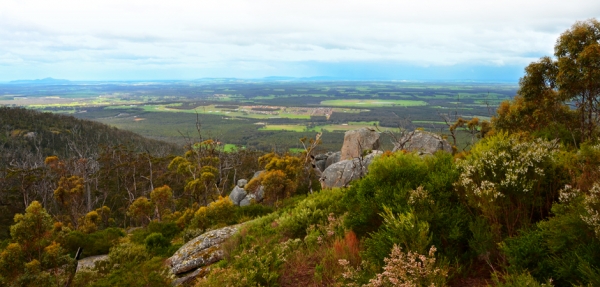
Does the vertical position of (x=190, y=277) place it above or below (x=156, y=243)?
above

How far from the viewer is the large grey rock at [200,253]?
10.5 meters

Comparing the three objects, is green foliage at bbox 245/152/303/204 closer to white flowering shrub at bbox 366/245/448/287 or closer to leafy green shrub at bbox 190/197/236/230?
leafy green shrub at bbox 190/197/236/230

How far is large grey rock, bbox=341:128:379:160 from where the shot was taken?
102 ft

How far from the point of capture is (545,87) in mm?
16453

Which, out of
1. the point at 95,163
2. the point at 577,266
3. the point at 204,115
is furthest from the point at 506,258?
the point at 204,115

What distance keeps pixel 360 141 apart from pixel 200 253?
868 inches

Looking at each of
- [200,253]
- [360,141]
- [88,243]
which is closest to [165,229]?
[88,243]

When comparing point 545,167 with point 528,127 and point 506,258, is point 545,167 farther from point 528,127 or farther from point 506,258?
point 528,127

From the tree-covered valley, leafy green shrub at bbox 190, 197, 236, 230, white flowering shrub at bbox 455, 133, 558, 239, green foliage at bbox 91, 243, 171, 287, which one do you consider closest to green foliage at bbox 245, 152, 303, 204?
leafy green shrub at bbox 190, 197, 236, 230

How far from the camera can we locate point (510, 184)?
19.8 ft

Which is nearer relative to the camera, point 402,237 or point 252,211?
point 402,237

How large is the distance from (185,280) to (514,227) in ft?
26.4

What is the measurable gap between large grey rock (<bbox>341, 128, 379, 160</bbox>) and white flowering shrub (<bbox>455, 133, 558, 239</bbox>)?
24083 mm

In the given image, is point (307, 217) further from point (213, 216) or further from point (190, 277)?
point (213, 216)
